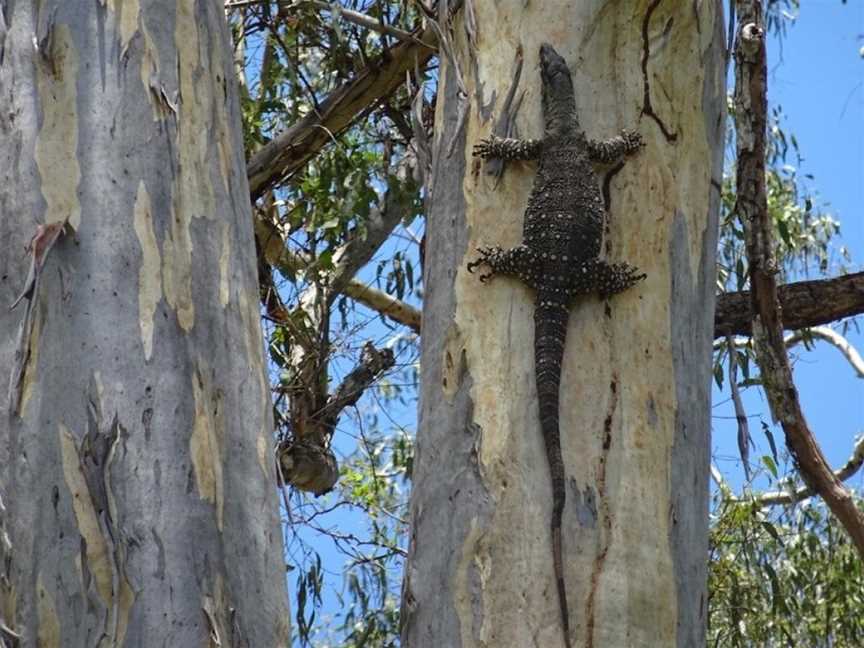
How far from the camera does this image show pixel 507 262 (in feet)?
9.49

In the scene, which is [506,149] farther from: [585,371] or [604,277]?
[585,371]

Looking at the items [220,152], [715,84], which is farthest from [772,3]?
[220,152]

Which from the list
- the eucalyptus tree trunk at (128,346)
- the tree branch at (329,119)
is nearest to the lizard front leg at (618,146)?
the eucalyptus tree trunk at (128,346)

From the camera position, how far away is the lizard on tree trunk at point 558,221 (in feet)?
9.17

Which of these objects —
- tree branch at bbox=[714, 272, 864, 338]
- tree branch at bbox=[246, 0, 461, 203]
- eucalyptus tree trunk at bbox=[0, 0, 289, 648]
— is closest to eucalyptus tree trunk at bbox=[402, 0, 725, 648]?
eucalyptus tree trunk at bbox=[0, 0, 289, 648]

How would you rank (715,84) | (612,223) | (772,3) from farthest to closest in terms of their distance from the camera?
(772,3) < (715,84) < (612,223)

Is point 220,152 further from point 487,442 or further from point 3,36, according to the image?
point 487,442

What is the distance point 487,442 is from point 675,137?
2.67 ft

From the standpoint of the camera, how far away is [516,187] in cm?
301

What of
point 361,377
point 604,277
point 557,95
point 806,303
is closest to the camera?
point 604,277

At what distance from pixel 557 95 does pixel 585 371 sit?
23.2 inches

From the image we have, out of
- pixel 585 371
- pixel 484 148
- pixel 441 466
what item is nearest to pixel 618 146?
pixel 484 148

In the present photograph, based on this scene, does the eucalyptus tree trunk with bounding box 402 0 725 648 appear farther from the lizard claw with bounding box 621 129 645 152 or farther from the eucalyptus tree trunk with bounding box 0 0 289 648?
the eucalyptus tree trunk with bounding box 0 0 289 648

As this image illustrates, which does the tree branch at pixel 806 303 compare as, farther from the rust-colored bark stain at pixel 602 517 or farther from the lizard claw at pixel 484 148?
the rust-colored bark stain at pixel 602 517
